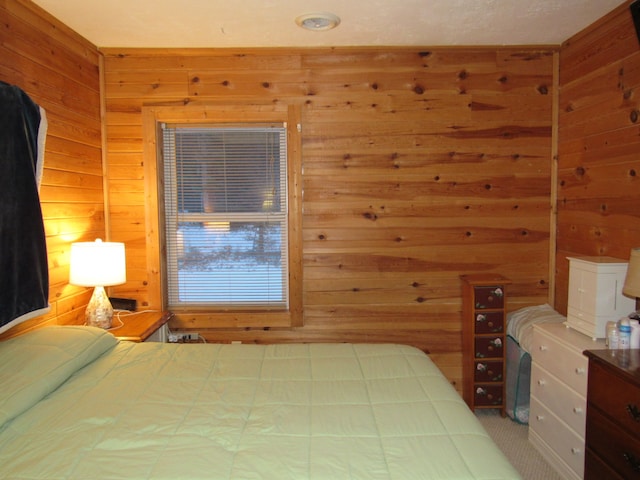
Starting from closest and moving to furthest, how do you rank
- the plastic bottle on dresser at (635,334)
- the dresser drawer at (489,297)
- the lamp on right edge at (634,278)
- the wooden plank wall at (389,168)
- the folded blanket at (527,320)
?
the lamp on right edge at (634,278)
the plastic bottle on dresser at (635,334)
the folded blanket at (527,320)
the dresser drawer at (489,297)
the wooden plank wall at (389,168)

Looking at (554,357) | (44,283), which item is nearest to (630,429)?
(554,357)

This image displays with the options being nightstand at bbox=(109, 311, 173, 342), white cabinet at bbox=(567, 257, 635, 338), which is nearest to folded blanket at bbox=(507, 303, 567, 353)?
white cabinet at bbox=(567, 257, 635, 338)

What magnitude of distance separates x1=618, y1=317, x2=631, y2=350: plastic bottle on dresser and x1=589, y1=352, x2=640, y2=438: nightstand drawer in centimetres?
19

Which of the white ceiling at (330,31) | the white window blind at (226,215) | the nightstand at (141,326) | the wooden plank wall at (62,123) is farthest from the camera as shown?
the white window blind at (226,215)

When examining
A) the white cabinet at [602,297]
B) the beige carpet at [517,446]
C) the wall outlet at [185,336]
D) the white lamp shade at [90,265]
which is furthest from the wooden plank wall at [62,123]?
the white cabinet at [602,297]

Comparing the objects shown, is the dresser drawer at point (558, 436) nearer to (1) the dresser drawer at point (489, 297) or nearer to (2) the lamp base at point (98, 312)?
(1) the dresser drawer at point (489, 297)

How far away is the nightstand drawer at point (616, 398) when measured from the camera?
176 centimetres

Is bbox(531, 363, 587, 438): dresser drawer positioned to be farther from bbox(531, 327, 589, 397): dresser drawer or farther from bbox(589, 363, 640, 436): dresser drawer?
bbox(589, 363, 640, 436): dresser drawer

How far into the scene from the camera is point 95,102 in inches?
121

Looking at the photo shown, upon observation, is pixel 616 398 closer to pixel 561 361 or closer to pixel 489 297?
pixel 561 361

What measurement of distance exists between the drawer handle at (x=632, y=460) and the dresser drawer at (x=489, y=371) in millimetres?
1217

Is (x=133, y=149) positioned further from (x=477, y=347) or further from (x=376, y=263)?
(x=477, y=347)

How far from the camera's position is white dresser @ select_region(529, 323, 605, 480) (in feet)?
7.30

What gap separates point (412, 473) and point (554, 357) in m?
1.56
